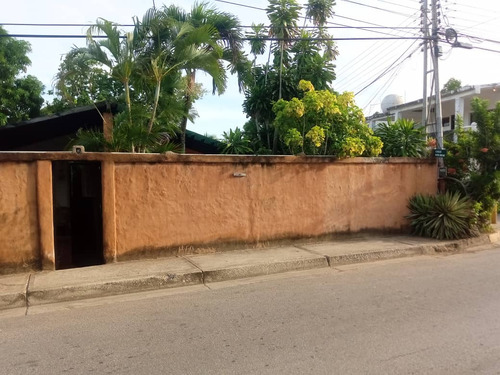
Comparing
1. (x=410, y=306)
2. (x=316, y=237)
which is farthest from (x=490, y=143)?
(x=410, y=306)

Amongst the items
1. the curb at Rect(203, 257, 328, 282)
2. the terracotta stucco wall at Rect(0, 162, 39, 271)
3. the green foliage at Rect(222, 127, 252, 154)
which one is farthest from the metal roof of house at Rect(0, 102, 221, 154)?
the curb at Rect(203, 257, 328, 282)

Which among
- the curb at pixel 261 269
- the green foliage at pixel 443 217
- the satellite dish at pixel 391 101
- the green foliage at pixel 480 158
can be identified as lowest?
the curb at pixel 261 269

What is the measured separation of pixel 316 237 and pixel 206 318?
4.62m

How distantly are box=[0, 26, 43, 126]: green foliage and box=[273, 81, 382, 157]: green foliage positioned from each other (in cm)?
1166

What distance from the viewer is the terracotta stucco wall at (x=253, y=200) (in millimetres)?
7176

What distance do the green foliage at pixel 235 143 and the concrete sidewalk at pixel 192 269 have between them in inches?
128

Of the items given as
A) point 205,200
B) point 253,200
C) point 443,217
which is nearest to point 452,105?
point 443,217

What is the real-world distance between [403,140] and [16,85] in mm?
15106

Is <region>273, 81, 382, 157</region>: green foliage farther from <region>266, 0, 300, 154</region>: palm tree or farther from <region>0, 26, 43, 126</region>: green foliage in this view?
<region>0, 26, 43, 126</region>: green foliage

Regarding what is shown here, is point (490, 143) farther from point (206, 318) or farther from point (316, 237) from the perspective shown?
point (206, 318)

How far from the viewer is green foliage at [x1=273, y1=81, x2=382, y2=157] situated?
886 centimetres

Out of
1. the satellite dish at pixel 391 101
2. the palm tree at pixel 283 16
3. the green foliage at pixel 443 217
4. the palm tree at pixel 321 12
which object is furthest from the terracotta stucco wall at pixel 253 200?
the satellite dish at pixel 391 101

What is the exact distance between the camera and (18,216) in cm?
637

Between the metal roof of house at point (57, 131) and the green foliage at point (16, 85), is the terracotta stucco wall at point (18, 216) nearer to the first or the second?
the metal roof of house at point (57, 131)
